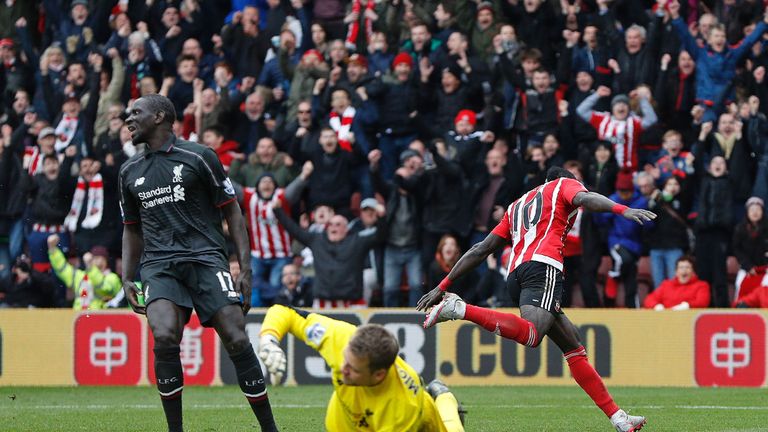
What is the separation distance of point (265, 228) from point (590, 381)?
8368 mm

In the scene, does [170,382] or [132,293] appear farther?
[132,293]

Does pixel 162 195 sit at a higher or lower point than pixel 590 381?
higher

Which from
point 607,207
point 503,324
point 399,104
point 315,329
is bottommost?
point 503,324

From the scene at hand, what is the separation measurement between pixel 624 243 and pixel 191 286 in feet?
30.8

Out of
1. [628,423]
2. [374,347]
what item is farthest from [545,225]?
[374,347]

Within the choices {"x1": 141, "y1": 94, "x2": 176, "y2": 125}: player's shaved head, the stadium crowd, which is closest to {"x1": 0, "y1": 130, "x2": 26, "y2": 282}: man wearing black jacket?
the stadium crowd

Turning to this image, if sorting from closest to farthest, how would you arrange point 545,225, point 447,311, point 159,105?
point 447,311, point 159,105, point 545,225

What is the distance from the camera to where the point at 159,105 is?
873cm

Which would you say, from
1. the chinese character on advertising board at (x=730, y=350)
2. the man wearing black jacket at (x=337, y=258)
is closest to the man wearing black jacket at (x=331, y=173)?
the man wearing black jacket at (x=337, y=258)

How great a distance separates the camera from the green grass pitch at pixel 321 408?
35.7 ft

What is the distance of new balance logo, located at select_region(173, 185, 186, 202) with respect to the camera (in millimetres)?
8586

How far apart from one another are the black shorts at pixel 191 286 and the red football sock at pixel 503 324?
1.52 meters

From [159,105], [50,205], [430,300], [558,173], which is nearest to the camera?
[159,105]

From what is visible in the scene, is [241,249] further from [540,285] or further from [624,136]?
[624,136]
